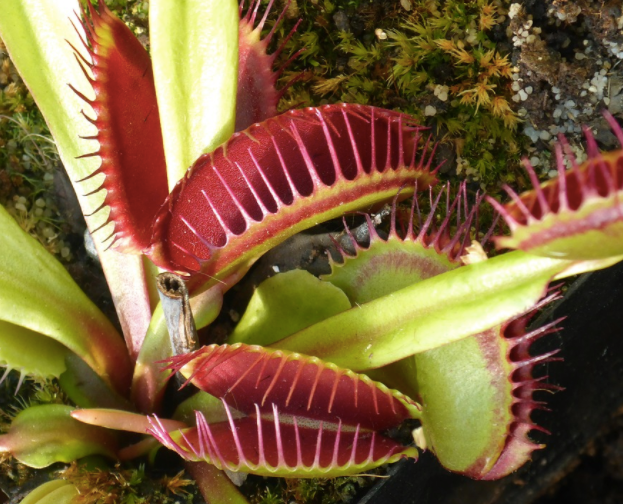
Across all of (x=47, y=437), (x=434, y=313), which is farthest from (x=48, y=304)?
(x=434, y=313)

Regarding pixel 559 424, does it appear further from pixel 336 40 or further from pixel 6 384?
pixel 6 384

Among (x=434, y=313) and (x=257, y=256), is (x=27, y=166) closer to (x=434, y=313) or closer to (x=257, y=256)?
(x=257, y=256)

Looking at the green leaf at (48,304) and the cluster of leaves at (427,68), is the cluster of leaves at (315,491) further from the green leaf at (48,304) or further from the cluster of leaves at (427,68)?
the cluster of leaves at (427,68)

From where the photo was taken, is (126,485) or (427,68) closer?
(126,485)

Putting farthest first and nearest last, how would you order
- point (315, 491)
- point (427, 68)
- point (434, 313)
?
point (427, 68) < point (315, 491) < point (434, 313)

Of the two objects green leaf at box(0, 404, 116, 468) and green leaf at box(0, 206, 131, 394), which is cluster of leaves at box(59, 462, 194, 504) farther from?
green leaf at box(0, 206, 131, 394)

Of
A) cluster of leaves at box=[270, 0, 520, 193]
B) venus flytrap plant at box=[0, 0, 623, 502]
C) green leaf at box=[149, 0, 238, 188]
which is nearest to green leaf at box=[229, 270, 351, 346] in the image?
venus flytrap plant at box=[0, 0, 623, 502]


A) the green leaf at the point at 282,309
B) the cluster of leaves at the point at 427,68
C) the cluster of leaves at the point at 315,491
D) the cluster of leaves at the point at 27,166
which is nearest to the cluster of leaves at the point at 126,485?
the cluster of leaves at the point at 315,491
